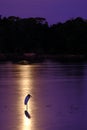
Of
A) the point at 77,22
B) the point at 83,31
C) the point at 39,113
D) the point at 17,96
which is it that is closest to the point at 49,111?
the point at 39,113

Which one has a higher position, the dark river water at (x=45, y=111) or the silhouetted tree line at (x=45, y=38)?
the dark river water at (x=45, y=111)

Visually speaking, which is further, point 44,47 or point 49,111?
point 44,47

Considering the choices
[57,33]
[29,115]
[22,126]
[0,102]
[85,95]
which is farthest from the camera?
[57,33]

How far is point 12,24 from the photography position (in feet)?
302

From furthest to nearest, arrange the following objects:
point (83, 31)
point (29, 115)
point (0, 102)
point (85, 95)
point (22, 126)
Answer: point (83, 31), point (85, 95), point (0, 102), point (29, 115), point (22, 126)

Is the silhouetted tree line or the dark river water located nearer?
the dark river water

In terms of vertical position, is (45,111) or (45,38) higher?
(45,111)

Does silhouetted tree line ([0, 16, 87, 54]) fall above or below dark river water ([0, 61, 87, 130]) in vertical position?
below

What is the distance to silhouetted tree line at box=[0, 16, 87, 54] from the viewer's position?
81250 mm

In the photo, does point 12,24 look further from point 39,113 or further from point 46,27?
point 39,113

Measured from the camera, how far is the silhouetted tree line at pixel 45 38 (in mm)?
81250

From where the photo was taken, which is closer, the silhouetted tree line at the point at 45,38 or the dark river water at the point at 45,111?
the dark river water at the point at 45,111

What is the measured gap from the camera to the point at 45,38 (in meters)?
86.6

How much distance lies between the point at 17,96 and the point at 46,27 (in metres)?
76.9
